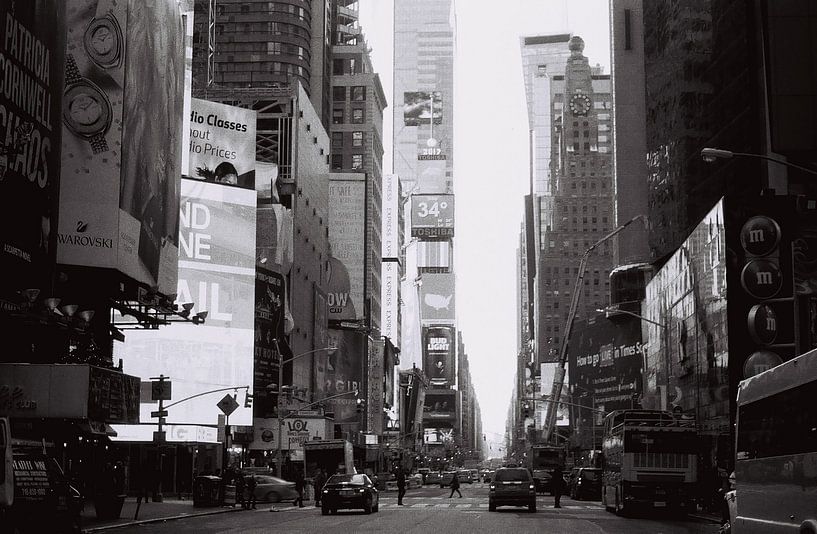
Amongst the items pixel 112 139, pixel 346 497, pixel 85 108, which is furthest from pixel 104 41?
pixel 346 497

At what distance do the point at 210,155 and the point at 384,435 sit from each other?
87141mm

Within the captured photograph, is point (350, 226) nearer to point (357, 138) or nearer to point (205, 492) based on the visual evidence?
point (357, 138)

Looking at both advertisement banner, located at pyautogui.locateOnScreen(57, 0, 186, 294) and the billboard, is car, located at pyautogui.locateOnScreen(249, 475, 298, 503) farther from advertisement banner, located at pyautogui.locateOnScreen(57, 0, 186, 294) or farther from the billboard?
the billboard

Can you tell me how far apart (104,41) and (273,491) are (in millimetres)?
24268

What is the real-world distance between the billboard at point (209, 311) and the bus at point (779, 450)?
232ft

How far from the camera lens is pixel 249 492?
158 feet

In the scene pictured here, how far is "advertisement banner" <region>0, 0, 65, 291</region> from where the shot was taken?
1319 inches

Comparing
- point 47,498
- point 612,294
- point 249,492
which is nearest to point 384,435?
point 612,294

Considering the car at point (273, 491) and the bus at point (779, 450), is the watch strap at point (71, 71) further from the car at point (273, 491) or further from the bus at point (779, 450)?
the bus at point (779, 450)

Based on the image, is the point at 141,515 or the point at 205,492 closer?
the point at 141,515

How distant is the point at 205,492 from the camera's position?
4772 centimetres

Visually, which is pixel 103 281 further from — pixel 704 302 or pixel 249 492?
pixel 704 302

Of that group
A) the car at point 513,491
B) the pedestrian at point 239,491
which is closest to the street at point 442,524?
the car at point 513,491

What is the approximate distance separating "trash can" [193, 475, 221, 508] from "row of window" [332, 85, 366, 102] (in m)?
131
